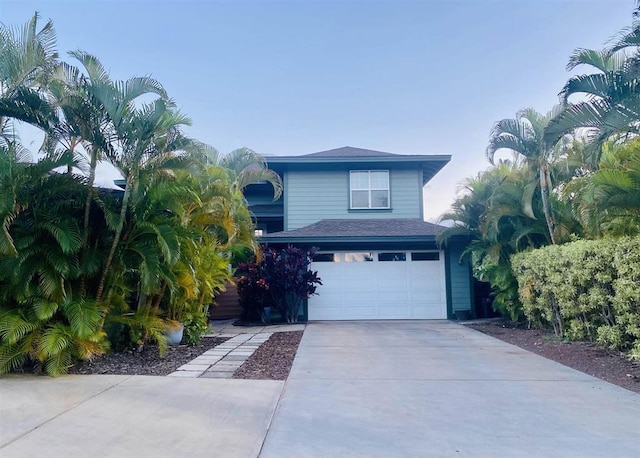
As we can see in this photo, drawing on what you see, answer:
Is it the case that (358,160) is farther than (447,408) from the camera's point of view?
Yes

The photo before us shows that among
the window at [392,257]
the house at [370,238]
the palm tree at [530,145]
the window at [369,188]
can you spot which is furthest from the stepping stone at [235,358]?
the window at [369,188]

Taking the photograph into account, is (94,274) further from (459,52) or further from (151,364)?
(459,52)

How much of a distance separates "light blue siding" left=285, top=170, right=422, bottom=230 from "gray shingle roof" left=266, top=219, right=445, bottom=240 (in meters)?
0.35

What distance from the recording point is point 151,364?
21.3 feet

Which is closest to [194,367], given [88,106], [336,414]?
[336,414]

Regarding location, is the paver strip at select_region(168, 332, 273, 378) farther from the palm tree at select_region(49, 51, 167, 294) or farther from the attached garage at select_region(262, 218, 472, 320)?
the attached garage at select_region(262, 218, 472, 320)

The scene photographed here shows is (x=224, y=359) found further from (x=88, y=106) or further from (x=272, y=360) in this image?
(x=88, y=106)

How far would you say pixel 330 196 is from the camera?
46.4ft

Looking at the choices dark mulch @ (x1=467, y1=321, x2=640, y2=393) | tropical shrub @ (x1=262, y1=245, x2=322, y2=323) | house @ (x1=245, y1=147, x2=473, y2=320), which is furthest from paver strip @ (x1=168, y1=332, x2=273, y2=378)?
dark mulch @ (x1=467, y1=321, x2=640, y2=393)

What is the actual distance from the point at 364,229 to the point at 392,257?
1.23 metres

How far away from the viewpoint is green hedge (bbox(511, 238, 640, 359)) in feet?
20.5

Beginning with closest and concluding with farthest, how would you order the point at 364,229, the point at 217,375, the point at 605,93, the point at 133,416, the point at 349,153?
the point at 133,416 → the point at 605,93 → the point at 217,375 → the point at 364,229 → the point at 349,153

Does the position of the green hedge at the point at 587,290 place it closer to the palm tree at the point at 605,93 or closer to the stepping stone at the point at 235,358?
the palm tree at the point at 605,93

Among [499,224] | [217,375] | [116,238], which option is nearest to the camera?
[217,375]
